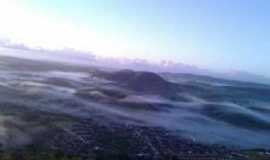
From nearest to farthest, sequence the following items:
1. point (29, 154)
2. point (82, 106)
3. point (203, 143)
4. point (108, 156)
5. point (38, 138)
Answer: point (29, 154), point (108, 156), point (38, 138), point (203, 143), point (82, 106)

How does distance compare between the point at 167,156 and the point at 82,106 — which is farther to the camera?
the point at 82,106

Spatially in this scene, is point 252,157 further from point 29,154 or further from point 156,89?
point 156,89

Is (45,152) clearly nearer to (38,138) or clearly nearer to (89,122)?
(38,138)

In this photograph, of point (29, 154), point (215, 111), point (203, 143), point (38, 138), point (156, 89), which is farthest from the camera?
point (156, 89)

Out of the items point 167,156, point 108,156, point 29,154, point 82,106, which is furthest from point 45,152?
point 82,106

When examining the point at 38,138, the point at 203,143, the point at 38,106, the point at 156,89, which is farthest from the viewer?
the point at 156,89

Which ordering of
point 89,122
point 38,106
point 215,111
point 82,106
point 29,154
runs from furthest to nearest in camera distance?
1. point 215,111
2. point 82,106
3. point 38,106
4. point 89,122
5. point 29,154

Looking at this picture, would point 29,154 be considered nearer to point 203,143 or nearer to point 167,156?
point 167,156

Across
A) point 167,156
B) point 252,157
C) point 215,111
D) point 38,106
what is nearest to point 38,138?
point 167,156

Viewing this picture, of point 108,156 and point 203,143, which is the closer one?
point 108,156
